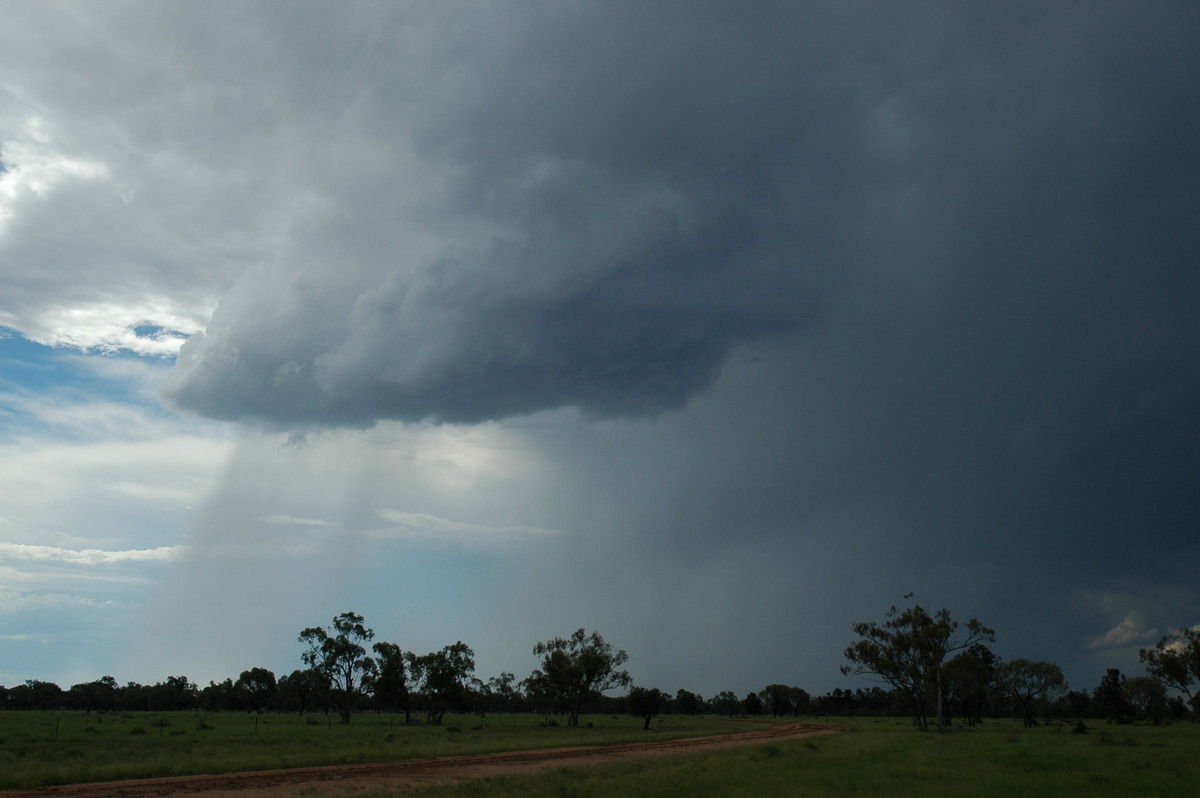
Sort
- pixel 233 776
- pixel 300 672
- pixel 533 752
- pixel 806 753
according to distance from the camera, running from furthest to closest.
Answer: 1. pixel 300 672
2. pixel 533 752
3. pixel 806 753
4. pixel 233 776

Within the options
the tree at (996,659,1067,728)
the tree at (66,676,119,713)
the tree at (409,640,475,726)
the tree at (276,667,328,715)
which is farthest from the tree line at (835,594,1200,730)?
the tree at (66,676,119,713)

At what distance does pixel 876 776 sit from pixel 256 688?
635 ft

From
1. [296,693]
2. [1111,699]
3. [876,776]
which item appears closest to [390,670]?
[296,693]

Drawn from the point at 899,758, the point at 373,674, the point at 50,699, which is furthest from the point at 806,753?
the point at 50,699

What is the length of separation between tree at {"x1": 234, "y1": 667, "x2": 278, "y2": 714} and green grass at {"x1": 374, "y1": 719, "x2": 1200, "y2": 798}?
177943 millimetres

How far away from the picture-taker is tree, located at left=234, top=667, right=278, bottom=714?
186 meters

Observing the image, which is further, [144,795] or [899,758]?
[899,758]

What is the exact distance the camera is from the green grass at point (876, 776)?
25828 millimetres

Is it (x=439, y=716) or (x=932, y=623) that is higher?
(x=932, y=623)

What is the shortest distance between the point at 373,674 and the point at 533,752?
86.6 meters

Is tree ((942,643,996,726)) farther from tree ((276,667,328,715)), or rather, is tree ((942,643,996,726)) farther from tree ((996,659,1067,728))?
tree ((276,667,328,715))

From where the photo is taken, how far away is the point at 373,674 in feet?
406

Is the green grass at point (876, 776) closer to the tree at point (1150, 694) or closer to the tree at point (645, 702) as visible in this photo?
the tree at point (645, 702)

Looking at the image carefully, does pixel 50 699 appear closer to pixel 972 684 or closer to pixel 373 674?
pixel 373 674
